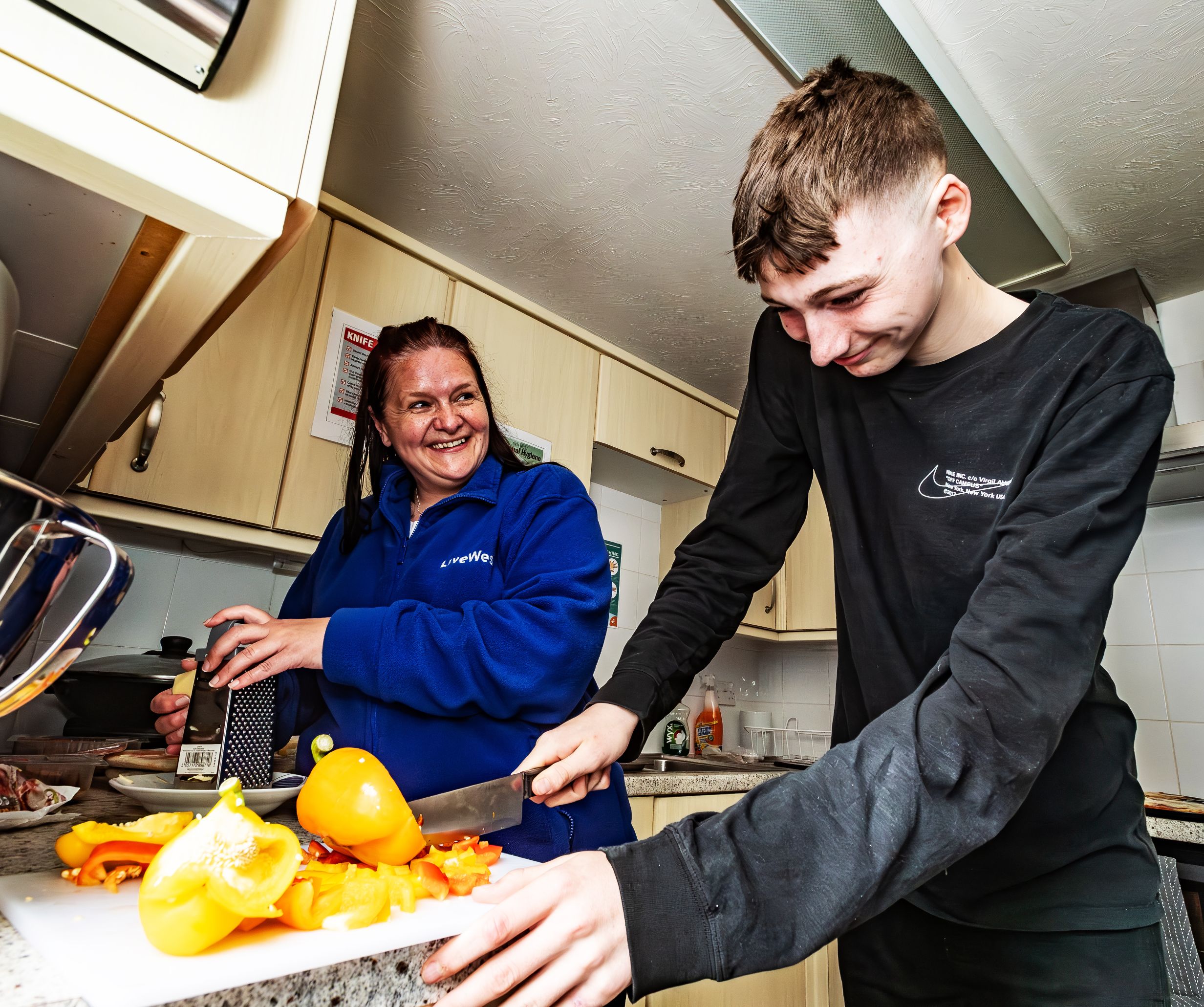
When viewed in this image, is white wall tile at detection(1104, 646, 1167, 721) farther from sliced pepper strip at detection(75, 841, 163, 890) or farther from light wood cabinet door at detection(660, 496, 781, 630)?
sliced pepper strip at detection(75, 841, 163, 890)

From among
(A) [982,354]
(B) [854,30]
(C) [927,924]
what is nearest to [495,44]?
(B) [854,30]

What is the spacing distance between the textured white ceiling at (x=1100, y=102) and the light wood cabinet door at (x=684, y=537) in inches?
53.3

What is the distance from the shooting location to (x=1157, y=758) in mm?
1950

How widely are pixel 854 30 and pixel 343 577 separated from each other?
130 cm

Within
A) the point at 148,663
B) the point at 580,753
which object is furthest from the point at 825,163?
the point at 148,663

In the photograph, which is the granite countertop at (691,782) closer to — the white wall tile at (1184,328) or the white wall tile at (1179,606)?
the white wall tile at (1179,606)

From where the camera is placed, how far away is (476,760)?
89cm

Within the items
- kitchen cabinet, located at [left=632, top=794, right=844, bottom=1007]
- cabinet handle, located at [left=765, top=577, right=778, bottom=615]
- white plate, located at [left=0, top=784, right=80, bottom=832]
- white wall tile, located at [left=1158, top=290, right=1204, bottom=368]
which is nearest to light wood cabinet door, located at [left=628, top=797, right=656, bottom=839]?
kitchen cabinet, located at [left=632, top=794, right=844, bottom=1007]

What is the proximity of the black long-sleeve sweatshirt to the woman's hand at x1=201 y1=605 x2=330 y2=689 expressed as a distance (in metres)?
0.37

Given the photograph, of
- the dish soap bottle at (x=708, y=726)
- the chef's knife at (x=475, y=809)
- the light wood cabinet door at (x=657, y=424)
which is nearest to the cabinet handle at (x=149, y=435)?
the chef's knife at (x=475, y=809)

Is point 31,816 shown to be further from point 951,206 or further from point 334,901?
point 951,206

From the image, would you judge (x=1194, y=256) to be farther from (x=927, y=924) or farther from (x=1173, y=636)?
(x=927, y=924)

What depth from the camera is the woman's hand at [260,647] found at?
79 cm

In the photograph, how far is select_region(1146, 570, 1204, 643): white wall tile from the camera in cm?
195
